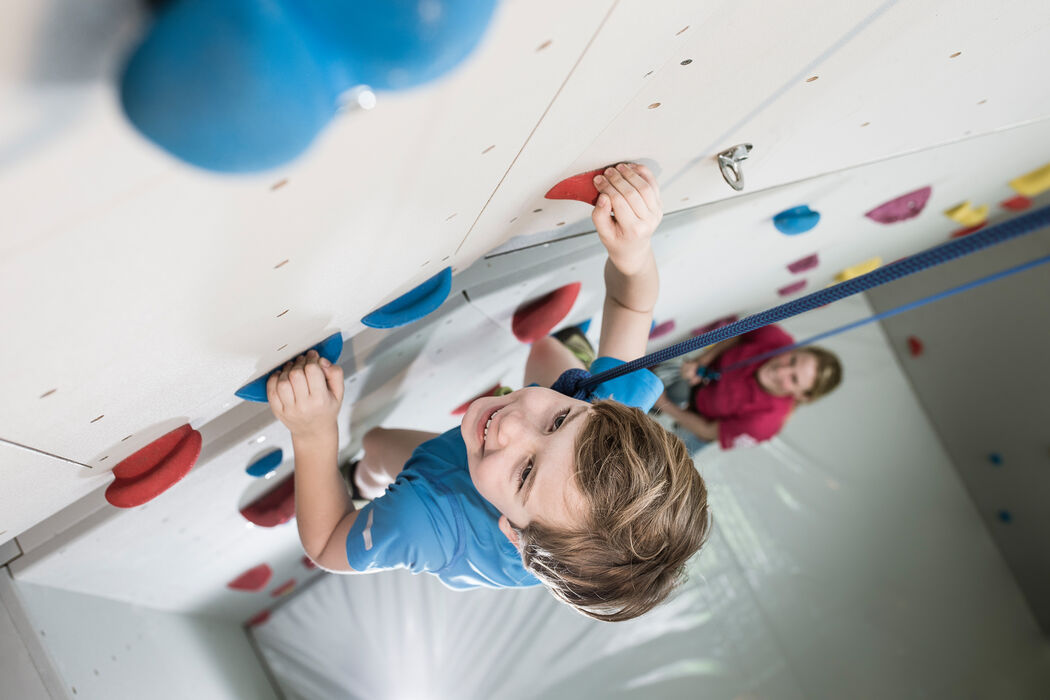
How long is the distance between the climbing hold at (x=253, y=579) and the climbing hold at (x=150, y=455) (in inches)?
32.0

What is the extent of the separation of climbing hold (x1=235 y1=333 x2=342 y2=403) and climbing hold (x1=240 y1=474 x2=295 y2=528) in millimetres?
481

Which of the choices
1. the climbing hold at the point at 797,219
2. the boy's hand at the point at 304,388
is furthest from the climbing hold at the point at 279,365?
the climbing hold at the point at 797,219

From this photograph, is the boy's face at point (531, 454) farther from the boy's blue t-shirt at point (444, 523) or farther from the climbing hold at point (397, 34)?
the climbing hold at point (397, 34)

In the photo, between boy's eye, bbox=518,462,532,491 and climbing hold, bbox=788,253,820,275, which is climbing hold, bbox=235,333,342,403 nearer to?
boy's eye, bbox=518,462,532,491

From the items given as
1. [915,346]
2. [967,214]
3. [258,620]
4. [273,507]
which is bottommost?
[915,346]

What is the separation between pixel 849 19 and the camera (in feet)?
1.93

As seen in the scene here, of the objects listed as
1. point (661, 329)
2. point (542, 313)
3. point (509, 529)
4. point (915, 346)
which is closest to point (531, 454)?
point (509, 529)

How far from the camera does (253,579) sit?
159 cm

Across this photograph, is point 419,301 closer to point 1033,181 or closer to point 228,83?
point 228,83

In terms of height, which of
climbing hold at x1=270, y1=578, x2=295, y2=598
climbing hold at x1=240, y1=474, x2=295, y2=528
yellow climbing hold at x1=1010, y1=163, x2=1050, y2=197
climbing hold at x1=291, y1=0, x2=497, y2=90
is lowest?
climbing hold at x1=270, y1=578, x2=295, y2=598

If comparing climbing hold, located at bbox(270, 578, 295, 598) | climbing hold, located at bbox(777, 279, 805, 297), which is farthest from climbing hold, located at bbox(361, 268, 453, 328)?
climbing hold, located at bbox(777, 279, 805, 297)

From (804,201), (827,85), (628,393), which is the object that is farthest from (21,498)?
(804,201)

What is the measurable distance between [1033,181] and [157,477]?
68.7 inches

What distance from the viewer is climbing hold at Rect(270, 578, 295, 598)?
5.78 ft
